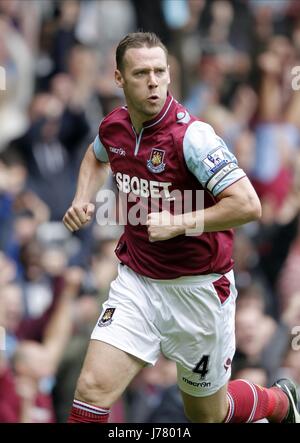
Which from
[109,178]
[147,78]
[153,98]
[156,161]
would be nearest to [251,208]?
[156,161]

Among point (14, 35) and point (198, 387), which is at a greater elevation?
point (14, 35)

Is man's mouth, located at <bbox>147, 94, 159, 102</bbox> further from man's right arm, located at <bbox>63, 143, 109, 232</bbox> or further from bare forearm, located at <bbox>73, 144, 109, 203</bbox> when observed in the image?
bare forearm, located at <bbox>73, 144, 109, 203</bbox>

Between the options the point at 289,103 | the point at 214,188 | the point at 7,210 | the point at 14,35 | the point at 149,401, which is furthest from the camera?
the point at 289,103

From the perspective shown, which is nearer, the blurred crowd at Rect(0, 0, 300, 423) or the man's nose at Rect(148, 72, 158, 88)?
the man's nose at Rect(148, 72, 158, 88)

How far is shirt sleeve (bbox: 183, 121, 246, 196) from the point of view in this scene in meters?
6.66

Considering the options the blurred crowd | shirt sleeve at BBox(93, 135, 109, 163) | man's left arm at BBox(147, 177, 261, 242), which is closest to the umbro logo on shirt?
shirt sleeve at BBox(93, 135, 109, 163)

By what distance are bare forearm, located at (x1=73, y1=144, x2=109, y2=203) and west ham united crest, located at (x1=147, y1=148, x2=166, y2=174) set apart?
25.1 inches

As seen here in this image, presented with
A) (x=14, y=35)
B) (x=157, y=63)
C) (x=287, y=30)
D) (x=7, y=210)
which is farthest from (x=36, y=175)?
(x=157, y=63)

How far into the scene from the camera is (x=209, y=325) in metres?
7.18

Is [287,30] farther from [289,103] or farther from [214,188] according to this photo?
[214,188]

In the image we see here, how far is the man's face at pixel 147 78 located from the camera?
22.5 ft

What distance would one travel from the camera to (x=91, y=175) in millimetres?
7562

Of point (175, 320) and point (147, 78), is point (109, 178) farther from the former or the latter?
point (147, 78)

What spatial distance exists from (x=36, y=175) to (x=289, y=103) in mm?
3146
